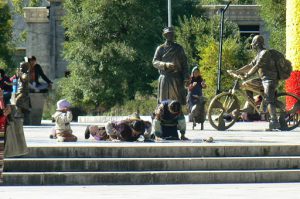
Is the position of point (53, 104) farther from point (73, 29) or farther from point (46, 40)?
point (46, 40)

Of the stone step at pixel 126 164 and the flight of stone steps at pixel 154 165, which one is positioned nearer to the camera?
the flight of stone steps at pixel 154 165

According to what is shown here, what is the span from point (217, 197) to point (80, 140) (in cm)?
636

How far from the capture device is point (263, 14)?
187 ft

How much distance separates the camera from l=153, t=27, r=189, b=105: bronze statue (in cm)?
2303

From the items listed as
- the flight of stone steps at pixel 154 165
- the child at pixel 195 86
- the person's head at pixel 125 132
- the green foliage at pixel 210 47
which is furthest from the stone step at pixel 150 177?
the green foliage at pixel 210 47

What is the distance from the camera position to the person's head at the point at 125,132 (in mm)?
21406

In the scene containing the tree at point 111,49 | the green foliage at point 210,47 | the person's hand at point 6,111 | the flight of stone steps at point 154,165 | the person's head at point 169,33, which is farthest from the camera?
the tree at point 111,49

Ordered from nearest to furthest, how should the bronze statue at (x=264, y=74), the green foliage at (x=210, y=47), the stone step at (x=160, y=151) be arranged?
the stone step at (x=160, y=151)
the bronze statue at (x=264, y=74)
the green foliage at (x=210, y=47)

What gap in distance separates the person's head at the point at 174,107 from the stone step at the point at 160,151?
148cm

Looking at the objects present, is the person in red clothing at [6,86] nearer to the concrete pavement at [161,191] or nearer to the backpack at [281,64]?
the backpack at [281,64]

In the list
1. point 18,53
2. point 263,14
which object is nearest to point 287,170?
point 263,14

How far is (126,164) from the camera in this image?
1900 cm

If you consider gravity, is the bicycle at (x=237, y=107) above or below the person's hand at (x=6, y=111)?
below

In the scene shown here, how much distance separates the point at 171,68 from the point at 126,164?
4462 millimetres
